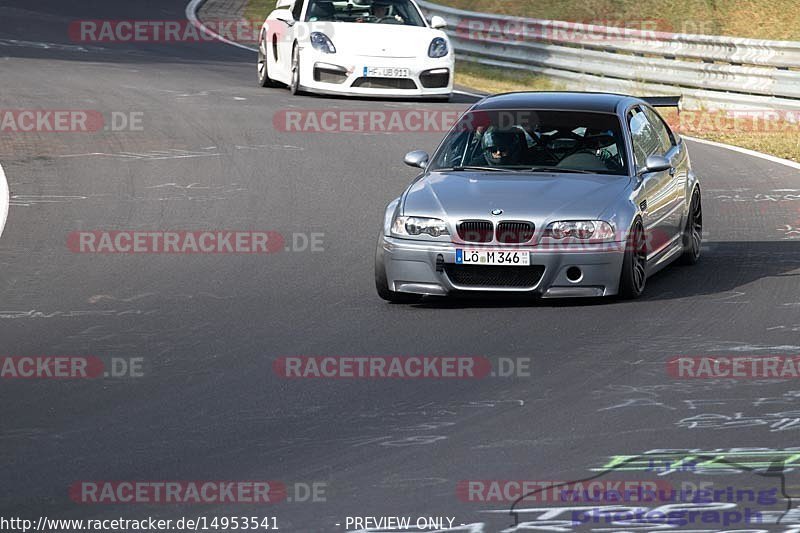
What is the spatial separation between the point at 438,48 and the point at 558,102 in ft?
33.5

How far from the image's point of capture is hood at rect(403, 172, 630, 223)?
1056 centimetres

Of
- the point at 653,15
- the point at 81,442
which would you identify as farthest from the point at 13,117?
the point at 653,15

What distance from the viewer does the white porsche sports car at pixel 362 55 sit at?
21531mm

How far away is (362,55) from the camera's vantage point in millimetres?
21547

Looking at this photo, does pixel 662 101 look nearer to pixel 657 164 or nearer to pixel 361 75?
pixel 657 164

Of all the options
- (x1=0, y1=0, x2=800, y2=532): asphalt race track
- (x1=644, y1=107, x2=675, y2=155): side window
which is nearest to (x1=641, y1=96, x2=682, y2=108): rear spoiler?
(x1=644, y1=107, x2=675, y2=155): side window

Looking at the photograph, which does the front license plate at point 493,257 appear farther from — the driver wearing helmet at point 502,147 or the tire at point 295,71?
the tire at point 295,71

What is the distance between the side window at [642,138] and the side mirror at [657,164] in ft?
0.71

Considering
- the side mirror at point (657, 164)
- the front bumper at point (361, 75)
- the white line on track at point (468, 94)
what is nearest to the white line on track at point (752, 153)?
the white line on track at point (468, 94)

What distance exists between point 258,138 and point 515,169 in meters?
7.72

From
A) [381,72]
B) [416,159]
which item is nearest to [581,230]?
[416,159]

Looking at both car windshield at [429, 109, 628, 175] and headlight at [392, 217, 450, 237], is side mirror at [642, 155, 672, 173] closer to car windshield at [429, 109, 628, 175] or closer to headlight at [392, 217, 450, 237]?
car windshield at [429, 109, 628, 175]

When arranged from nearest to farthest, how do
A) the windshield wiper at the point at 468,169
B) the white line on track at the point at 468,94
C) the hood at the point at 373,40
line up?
the windshield wiper at the point at 468,169 → the white line on track at the point at 468,94 → the hood at the point at 373,40

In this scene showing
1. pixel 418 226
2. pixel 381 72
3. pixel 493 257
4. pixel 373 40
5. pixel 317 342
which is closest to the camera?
pixel 317 342
